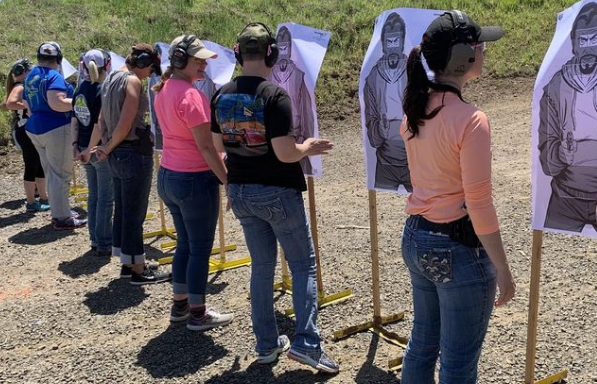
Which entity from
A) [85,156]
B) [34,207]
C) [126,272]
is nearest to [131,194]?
[126,272]

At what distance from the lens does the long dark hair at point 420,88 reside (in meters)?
2.42

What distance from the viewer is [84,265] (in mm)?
6168

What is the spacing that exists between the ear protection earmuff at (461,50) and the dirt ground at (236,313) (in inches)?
77.5

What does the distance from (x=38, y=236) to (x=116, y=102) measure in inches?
117

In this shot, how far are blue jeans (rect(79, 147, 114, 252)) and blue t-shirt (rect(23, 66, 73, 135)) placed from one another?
3.05 ft

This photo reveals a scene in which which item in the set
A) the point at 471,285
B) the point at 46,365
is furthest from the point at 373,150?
the point at 46,365

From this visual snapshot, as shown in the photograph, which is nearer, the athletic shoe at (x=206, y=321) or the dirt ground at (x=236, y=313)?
the dirt ground at (x=236, y=313)

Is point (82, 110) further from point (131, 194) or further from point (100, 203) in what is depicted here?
point (131, 194)

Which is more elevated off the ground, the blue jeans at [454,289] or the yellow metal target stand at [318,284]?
the blue jeans at [454,289]

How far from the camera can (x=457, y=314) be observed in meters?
2.50

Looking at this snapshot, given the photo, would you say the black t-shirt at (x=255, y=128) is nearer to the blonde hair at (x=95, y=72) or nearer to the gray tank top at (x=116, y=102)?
the gray tank top at (x=116, y=102)

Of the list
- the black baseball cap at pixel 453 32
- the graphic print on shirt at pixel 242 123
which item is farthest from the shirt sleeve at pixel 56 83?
the black baseball cap at pixel 453 32

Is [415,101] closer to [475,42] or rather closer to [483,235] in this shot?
[475,42]

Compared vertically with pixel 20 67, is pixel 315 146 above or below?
below
